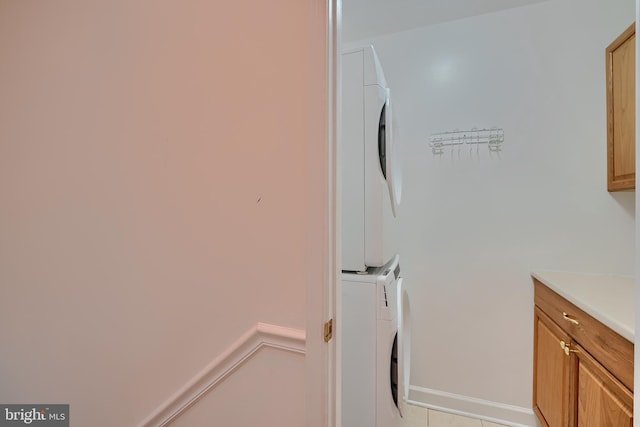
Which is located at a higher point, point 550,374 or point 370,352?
point 370,352

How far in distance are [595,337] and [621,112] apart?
1218 mm

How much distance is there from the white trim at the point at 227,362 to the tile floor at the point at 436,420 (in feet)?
4.92

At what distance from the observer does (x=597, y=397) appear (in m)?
1.10

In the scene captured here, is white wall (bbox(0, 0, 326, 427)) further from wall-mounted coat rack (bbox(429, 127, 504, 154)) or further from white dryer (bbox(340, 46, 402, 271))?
wall-mounted coat rack (bbox(429, 127, 504, 154))

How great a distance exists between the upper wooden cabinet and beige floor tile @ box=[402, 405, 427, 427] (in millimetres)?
1814

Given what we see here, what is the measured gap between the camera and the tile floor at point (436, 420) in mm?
1902

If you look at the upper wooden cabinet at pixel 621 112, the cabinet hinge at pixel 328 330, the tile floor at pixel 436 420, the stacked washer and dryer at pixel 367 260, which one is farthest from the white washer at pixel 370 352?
the upper wooden cabinet at pixel 621 112

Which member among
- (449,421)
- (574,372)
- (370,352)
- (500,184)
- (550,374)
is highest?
(500,184)

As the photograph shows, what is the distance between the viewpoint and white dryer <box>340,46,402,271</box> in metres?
1.27

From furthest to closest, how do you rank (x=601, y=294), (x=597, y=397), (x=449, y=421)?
(x=449, y=421) → (x=601, y=294) → (x=597, y=397)

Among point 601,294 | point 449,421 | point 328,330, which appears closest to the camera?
point 328,330

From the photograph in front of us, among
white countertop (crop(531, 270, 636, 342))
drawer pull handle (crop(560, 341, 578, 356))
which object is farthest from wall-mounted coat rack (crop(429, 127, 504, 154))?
drawer pull handle (crop(560, 341, 578, 356))

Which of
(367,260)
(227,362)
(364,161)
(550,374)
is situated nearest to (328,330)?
(227,362)

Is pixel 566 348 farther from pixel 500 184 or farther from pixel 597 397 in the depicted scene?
pixel 500 184
